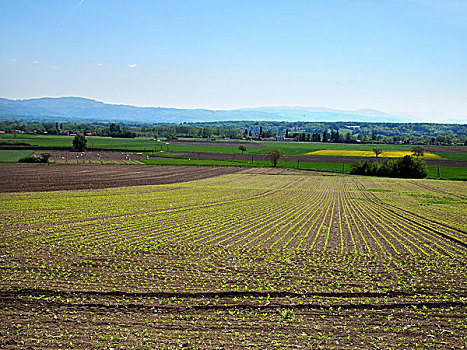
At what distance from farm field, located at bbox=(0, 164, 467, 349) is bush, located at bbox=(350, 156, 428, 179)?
56498mm

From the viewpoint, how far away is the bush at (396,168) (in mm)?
84125

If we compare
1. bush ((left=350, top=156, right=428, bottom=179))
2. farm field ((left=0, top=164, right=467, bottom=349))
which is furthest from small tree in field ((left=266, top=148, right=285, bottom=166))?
farm field ((left=0, top=164, right=467, bottom=349))

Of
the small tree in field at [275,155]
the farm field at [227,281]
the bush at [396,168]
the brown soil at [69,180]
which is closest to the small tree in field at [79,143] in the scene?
the brown soil at [69,180]

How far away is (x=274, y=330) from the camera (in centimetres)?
1270

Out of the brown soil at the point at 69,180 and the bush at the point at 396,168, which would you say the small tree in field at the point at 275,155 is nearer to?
the bush at the point at 396,168

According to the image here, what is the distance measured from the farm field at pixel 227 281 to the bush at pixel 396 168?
185 feet

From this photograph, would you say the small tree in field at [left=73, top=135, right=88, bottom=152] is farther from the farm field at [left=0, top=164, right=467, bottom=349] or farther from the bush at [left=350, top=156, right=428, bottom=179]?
the farm field at [left=0, top=164, right=467, bottom=349]

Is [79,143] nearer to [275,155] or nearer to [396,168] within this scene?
[275,155]

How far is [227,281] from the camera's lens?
54.6 ft

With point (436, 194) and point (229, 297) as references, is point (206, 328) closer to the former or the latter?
point (229, 297)

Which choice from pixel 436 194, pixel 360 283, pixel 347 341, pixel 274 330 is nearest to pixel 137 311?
pixel 274 330

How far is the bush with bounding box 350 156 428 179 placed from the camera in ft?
276

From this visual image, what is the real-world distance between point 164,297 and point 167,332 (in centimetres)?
252

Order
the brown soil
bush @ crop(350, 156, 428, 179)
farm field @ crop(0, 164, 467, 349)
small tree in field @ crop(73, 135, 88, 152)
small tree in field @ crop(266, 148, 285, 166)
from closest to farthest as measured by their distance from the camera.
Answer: farm field @ crop(0, 164, 467, 349) < the brown soil < bush @ crop(350, 156, 428, 179) < small tree in field @ crop(266, 148, 285, 166) < small tree in field @ crop(73, 135, 88, 152)
